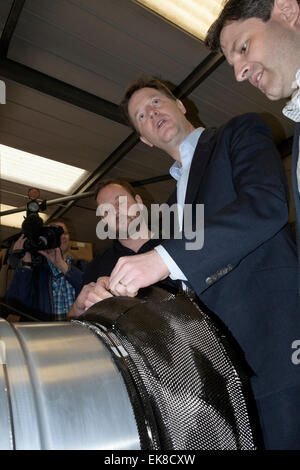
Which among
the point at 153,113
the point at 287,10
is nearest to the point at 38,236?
the point at 153,113

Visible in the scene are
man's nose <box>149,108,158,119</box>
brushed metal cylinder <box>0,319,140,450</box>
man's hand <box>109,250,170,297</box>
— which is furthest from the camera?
man's nose <box>149,108,158,119</box>

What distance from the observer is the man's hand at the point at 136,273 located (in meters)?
0.67

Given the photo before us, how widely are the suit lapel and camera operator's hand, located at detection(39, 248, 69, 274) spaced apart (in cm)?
135

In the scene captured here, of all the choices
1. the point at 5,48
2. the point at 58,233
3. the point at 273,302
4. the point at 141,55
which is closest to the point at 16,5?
the point at 5,48

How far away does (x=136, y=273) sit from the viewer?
2.20 ft

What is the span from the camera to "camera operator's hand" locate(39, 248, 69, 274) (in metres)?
2.18

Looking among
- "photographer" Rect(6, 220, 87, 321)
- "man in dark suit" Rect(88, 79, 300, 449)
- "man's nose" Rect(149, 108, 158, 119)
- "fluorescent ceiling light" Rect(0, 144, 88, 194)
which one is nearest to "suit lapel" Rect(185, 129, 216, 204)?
"man in dark suit" Rect(88, 79, 300, 449)

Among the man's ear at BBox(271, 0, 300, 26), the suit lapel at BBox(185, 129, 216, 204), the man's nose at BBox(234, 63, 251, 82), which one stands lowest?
the suit lapel at BBox(185, 129, 216, 204)

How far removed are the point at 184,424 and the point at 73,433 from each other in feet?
0.37

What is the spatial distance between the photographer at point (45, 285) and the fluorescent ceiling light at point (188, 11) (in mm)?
1614

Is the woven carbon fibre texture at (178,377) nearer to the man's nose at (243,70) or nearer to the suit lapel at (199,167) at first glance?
the suit lapel at (199,167)

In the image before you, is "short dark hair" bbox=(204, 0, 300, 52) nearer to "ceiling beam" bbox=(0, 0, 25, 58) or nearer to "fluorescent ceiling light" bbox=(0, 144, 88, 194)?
"ceiling beam" bbox=(0, 0, 25, 58)

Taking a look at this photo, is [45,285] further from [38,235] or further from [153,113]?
[153,113]
